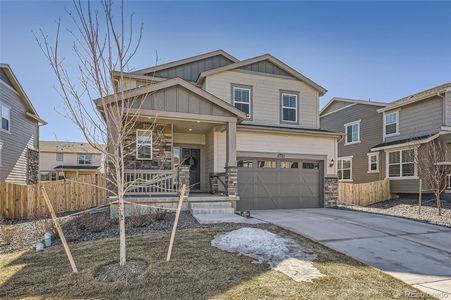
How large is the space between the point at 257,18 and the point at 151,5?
6.40m

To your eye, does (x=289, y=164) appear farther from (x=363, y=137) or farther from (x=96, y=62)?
(x=96, y=62)

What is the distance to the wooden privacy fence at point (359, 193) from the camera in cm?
1547

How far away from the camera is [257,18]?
11.6 metres

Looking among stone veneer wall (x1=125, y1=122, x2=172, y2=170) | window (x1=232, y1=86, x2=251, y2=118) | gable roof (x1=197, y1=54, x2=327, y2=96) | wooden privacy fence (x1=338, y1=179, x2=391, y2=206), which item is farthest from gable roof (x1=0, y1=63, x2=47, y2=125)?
wooden privacy fence (x1=338, y1=179, x2=391, y2=206)

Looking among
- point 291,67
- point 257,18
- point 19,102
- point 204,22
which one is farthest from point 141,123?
point 19,102

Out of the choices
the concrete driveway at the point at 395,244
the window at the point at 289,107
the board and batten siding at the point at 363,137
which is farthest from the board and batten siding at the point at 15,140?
the board and batten siding at the point at 363,137

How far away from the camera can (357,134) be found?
20.3 meters

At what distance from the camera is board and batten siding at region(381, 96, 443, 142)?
589 inches

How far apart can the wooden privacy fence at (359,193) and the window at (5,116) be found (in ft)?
63.9

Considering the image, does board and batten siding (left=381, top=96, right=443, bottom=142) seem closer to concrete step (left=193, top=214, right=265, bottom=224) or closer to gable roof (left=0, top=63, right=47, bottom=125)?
concrete step (left=193, top=214, right=265, bottom=224)

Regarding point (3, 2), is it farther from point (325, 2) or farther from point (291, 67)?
point (291, 67)

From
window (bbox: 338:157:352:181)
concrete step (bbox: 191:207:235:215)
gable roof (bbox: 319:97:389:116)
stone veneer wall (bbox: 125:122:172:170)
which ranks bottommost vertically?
concrete step (bbox: 191:207:235:215)

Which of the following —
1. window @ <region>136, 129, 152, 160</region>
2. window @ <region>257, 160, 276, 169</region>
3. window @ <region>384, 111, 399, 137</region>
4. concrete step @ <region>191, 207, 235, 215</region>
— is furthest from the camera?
window @ <region>384, 111, 399, 137</region>

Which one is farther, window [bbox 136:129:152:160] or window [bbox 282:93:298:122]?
window [bbox 282:93:298:122]
